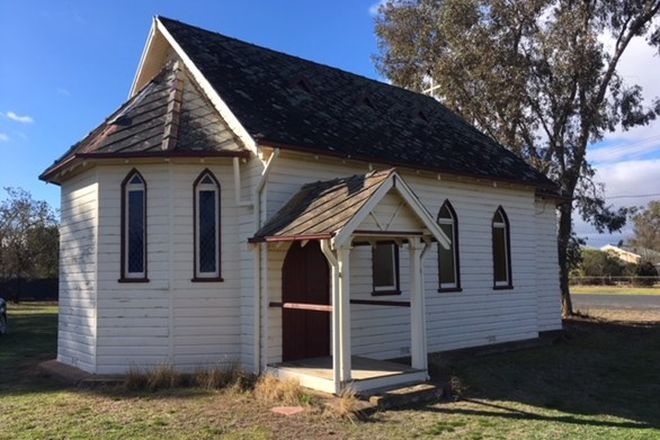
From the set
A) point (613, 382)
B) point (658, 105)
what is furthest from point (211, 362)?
point (658, 105)

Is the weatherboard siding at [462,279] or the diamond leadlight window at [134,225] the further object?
the weatherboard siding at [462,279]

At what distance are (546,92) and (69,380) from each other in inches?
808

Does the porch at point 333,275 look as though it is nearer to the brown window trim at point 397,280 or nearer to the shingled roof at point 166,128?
the brown window trim at point 397,280

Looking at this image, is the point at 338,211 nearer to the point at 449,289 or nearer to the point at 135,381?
the point at 135,381

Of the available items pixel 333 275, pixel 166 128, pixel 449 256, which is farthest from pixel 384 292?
pixel 166 128

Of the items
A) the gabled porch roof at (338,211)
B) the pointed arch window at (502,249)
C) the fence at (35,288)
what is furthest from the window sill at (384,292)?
the fence at (35,288)

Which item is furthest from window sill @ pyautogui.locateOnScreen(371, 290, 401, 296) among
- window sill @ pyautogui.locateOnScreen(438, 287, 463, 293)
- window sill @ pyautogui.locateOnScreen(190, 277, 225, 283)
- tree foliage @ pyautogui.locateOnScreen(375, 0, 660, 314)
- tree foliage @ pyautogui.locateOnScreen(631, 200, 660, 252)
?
tree foliage @ pyautogui.locateOnScreen(631, 200, 660, 252)

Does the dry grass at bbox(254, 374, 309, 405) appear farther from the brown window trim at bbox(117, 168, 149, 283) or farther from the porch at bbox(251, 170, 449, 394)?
the brown window trim at bbox(117, 168, 149, 283)

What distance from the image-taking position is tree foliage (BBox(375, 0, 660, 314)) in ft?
75.0

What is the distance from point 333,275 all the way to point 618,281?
5320 cm

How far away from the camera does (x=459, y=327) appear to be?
14.4 meters

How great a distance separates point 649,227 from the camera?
8812 centimetres

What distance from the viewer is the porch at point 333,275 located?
909 centimetres

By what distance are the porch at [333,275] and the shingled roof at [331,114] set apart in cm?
176
